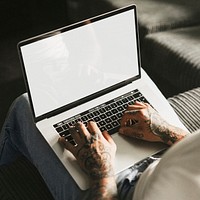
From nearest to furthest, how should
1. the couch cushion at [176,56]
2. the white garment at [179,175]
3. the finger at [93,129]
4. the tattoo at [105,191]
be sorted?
the white garment at [179,175], the tattoo at [105,191], the finger at [93,129], the couch cushion at [176,56]

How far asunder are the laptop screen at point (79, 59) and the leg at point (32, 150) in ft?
0.24

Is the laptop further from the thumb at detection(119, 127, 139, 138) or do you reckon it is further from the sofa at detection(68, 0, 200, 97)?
the sofa at detection(68, 0, 200, 97)

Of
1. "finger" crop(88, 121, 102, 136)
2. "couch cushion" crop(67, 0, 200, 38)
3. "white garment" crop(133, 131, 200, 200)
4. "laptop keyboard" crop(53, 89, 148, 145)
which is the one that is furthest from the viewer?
"couch cushion" crop(67, 0, 200, 38)

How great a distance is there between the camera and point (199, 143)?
0.73 m

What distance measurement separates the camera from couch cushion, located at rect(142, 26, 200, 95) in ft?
5.82

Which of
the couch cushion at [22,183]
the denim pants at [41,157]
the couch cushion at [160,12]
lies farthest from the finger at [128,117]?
the couch cushion at [160,12]

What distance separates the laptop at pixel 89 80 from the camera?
1182mm

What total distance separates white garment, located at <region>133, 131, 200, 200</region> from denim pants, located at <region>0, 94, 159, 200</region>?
0.88 ft

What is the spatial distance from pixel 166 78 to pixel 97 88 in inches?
27.1

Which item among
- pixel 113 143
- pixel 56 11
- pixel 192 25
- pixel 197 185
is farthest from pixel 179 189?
pixel 56 11

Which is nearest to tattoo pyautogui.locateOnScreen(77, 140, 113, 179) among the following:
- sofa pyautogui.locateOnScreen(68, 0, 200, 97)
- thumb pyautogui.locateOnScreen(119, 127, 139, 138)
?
thumb pyautogui.locateOnScreen(119, 127, 139, 138)

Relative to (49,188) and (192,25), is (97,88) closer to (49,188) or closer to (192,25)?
(49,188)

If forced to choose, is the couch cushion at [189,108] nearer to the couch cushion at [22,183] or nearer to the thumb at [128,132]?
the thumb at [128,132]

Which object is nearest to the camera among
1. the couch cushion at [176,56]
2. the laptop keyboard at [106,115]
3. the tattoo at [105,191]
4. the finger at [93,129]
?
the tattoo at [105,191]
